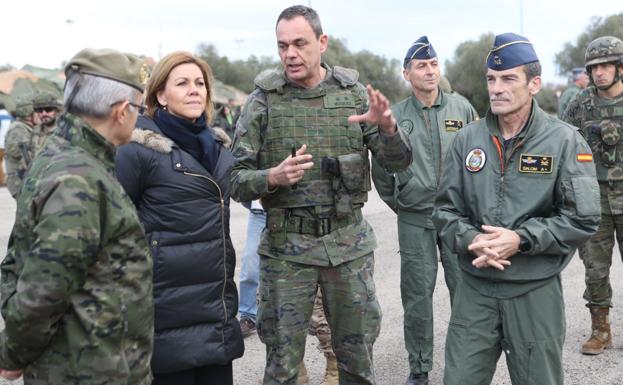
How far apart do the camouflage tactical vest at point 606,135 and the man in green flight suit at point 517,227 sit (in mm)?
2238

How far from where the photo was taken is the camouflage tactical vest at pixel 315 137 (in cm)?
364

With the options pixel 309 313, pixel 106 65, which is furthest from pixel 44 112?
pixel 106 65

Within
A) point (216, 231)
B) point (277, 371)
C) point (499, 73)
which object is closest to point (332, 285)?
point (277, 371)

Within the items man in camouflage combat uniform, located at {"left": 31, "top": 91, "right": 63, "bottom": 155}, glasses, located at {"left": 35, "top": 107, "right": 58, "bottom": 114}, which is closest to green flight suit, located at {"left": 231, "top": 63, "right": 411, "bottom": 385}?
man in camouflage combat uniform, located at {"left": 31, "top": 91, "right": 63, "bottom": 155}

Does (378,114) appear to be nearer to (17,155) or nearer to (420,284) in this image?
(420,284)

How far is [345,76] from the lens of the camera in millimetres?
3824

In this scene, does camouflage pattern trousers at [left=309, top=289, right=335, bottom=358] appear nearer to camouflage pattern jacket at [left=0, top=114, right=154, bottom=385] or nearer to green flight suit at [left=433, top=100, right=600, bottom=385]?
green flight suit at [left=433, top=100, right=600, bottom=385]

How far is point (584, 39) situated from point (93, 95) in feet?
149

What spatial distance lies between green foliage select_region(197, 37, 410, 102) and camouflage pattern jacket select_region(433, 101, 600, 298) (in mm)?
40194

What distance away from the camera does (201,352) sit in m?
3.18

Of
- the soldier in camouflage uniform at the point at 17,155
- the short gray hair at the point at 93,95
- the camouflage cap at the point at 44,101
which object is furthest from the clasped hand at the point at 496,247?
the soldier in camouflage uniform at the point at 17,155

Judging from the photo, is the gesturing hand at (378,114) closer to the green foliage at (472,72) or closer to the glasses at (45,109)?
the glasses at (45,109)

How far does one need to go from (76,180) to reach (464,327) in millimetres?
1948

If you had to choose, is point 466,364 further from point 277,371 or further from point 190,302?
point 190,302
